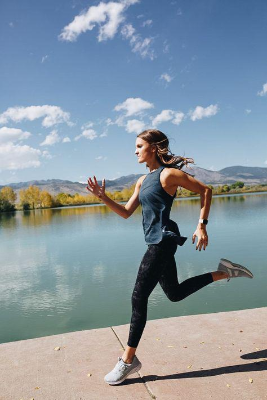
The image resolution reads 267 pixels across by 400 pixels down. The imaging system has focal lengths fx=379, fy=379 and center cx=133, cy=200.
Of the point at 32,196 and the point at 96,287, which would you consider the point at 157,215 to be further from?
the point at 32,196

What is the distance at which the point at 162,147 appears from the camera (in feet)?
10.2

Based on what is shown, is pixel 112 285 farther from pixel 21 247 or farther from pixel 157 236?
pixel 21 247

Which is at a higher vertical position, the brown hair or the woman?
the brown hair

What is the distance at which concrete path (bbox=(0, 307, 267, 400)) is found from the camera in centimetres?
264

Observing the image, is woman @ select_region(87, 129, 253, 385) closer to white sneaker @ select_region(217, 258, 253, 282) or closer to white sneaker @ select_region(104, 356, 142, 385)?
white sneaker @ select_region(104, 356, 142, 385)

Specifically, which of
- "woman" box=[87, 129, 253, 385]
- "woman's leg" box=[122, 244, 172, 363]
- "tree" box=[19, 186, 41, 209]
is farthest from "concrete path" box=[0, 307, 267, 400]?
"tree" box=[19, 186, 41, 209]

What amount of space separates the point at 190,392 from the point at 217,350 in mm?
722

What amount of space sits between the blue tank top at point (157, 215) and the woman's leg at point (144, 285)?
0.09 metres

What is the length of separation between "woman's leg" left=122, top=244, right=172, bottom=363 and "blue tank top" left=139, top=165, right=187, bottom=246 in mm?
90

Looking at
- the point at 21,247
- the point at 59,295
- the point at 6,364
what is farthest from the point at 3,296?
the point at 21,247

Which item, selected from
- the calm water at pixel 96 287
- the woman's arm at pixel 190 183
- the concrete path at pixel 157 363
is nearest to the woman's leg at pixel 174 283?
the woman's arm at pixel 190 183

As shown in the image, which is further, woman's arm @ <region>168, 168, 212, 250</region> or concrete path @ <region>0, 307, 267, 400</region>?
woman's arm @ <region>168, 168, 212, 250</region>

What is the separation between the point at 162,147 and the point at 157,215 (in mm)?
605

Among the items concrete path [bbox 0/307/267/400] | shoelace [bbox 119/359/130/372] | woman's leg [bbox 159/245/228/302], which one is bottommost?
concrete path [bbox 0/307/267/400]
